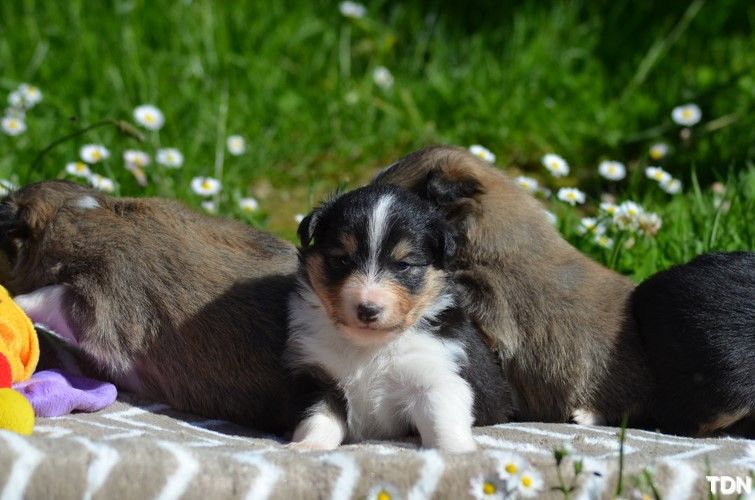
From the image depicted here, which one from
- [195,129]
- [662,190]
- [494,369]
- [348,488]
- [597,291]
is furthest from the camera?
[195,129]

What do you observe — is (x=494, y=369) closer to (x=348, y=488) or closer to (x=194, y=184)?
(x=348, y=488)

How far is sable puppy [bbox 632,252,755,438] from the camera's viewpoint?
432 cm

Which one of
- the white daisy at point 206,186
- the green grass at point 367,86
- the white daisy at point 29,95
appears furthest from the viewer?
the green grass at point 367,86

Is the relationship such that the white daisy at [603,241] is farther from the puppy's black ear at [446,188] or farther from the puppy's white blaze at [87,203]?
the puppy's white blaze at [87,203]

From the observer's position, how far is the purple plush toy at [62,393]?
4148mm

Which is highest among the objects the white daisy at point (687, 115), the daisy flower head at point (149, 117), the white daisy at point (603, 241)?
the white daisy at point (687, 115)

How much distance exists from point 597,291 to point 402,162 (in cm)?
103

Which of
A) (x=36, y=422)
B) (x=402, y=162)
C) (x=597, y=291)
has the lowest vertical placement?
(x=36, y=422)

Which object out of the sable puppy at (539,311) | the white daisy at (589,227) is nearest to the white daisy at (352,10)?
the white daisy at (589,227)

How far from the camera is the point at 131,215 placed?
4.66 m

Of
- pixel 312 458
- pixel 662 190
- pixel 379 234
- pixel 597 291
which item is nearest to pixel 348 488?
pixel 312 458

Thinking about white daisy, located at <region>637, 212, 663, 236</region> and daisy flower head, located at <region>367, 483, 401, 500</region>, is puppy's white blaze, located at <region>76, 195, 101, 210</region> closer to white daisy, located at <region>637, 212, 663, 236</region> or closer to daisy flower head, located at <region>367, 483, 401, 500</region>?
daisy flower head, located at <region>367, 483, 401, 500</region>

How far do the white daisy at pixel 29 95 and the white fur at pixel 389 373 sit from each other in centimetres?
368

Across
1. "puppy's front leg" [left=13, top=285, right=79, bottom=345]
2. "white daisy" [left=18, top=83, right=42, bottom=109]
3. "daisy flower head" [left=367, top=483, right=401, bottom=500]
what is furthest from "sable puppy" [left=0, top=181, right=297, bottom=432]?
"white daisy" [left=18, top=83, right=42, bottom=109]
